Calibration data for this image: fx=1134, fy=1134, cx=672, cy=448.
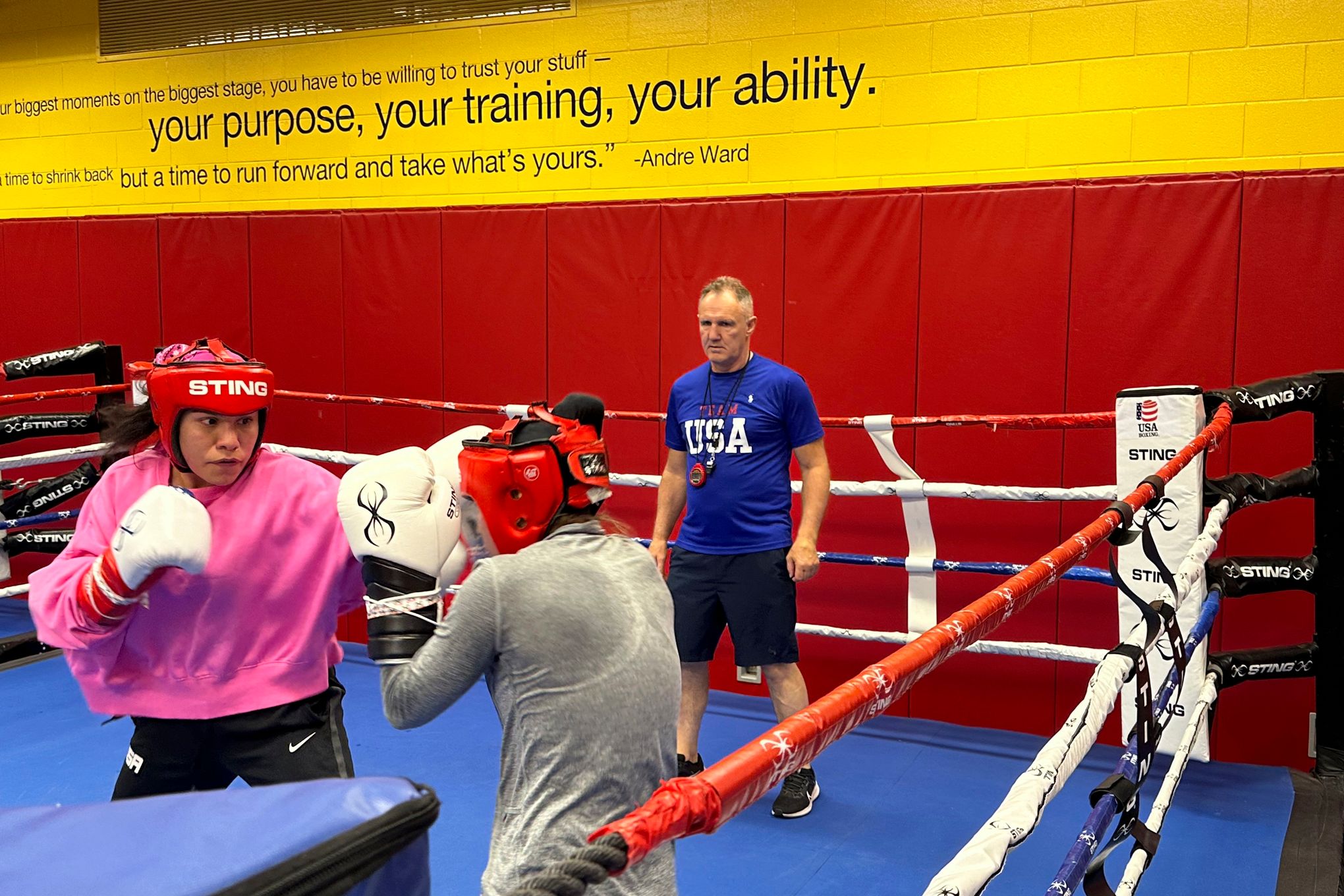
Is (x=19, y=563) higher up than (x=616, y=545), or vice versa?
(x=616, y=545)

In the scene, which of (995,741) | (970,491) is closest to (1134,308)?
(970,491)

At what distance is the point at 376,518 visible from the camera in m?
1.56

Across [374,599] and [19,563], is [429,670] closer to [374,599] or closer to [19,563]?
[374,599]

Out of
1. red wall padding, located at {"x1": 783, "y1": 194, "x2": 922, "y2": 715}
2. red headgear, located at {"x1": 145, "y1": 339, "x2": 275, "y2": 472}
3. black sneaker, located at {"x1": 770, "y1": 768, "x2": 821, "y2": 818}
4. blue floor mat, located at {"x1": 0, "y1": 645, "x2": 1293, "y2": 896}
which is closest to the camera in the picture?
red headgear, located at {"x1": 145, "y1": 339, "x2": 275, "y2": 472}

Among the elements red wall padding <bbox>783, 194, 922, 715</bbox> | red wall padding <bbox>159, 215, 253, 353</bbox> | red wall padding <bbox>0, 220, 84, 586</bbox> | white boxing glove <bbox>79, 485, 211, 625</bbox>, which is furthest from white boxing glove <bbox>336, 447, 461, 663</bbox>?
red wall padding <bbox>0, 220, 84, 586</bbox>

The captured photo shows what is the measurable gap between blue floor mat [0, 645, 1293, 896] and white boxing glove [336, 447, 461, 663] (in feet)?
5.12

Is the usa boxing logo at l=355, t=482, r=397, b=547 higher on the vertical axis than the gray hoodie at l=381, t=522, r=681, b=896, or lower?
higher

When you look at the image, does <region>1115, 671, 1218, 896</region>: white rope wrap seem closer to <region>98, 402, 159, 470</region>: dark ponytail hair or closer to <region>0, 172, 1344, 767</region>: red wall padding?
<region>0, 172, 1344, 767</region>: red wall padding

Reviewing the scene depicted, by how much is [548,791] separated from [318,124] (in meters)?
4.71

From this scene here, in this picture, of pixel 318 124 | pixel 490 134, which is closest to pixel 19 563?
pixel 318 124

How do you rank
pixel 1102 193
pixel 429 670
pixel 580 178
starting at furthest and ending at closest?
pixel 580 178
pixel 1102 193
pixel 429 670

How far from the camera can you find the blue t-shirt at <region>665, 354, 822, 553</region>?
11.2 feet

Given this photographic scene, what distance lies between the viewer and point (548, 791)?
4.69 ft

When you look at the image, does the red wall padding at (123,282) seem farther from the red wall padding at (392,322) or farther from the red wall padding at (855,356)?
the red wall padding at (855,356)
